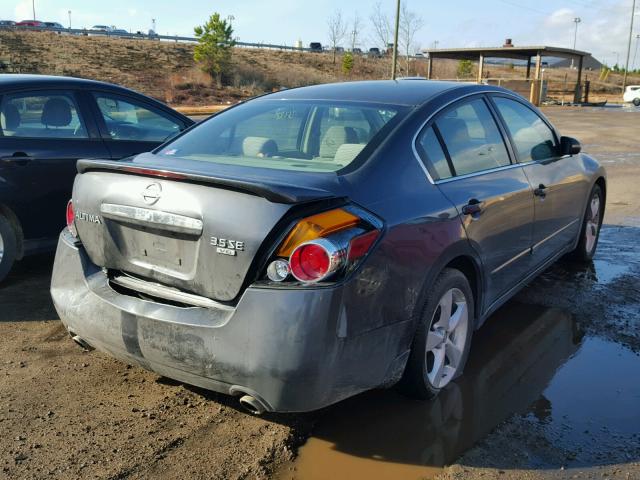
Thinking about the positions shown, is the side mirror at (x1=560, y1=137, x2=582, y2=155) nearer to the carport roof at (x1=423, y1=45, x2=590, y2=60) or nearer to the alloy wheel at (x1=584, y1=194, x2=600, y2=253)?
the alloy wheel at (x1=584, y1=194, x2=600, y2=253)

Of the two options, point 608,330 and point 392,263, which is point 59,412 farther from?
point 608,330

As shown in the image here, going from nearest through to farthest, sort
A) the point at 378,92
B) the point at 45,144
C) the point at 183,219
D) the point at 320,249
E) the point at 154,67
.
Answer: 1. the point at 320,249
2. the point at 183,219
3. the point at 378,92
4. the point at 45,144
5. the point at 154,67

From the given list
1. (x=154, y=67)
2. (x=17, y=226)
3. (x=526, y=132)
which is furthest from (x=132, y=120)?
(x=154, y=67)

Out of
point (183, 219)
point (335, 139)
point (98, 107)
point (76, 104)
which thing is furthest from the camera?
point (98, 107)

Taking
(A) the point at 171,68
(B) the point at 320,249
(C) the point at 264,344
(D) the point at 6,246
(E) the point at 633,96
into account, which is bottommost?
(D) the point at 6,246

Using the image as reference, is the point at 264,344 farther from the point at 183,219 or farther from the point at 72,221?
the point at 72,221

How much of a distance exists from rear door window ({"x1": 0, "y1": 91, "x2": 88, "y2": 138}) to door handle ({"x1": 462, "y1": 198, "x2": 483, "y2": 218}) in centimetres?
364

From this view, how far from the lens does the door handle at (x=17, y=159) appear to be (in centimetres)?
490

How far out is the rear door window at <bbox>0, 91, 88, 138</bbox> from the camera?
5062mm

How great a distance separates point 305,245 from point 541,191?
8.09 feet

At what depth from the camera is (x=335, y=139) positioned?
340 cm

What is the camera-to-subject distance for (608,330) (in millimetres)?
4371

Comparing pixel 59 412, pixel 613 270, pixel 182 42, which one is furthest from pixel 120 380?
pixel 182 42

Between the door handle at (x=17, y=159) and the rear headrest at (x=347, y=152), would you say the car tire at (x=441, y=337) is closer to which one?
the rear headrest at (x=347, y=152)
